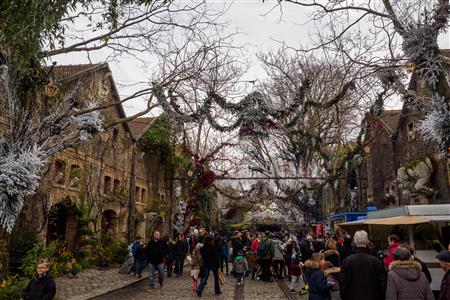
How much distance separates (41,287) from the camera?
19.4ft

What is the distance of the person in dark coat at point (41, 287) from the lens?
19.3 ft

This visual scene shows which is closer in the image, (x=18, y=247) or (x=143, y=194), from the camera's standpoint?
(x=18, y=247)

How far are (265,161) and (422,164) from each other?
8996 mm

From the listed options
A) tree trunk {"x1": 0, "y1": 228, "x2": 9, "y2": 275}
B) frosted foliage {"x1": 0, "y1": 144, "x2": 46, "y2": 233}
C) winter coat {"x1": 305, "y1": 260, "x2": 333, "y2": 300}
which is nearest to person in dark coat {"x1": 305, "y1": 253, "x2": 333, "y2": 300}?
winter coat {"x1": 305, "y1": 260, "x2": 333, "y2": 300}

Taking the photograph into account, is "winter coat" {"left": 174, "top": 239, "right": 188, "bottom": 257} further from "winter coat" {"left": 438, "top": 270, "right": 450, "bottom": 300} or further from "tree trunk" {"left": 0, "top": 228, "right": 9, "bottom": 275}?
"winter coat" {"left": 438, "top": 270, "right": 450, "bottom": 300}

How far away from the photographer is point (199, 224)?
2852 centimetres

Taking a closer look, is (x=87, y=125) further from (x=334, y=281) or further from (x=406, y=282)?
(x=406, y=282)

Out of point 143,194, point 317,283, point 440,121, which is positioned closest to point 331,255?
point 317,283

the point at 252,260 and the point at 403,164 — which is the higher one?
the point at 403,164

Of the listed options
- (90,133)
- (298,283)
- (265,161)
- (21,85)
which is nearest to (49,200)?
(90,133)

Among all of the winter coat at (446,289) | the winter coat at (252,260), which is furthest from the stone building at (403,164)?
the winter coat at (446,289)

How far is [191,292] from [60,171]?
28.6ft

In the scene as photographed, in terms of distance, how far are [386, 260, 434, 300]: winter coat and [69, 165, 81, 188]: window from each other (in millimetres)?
15707

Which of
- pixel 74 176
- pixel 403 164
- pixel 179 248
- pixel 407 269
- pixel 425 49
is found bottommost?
pixel 179 248
